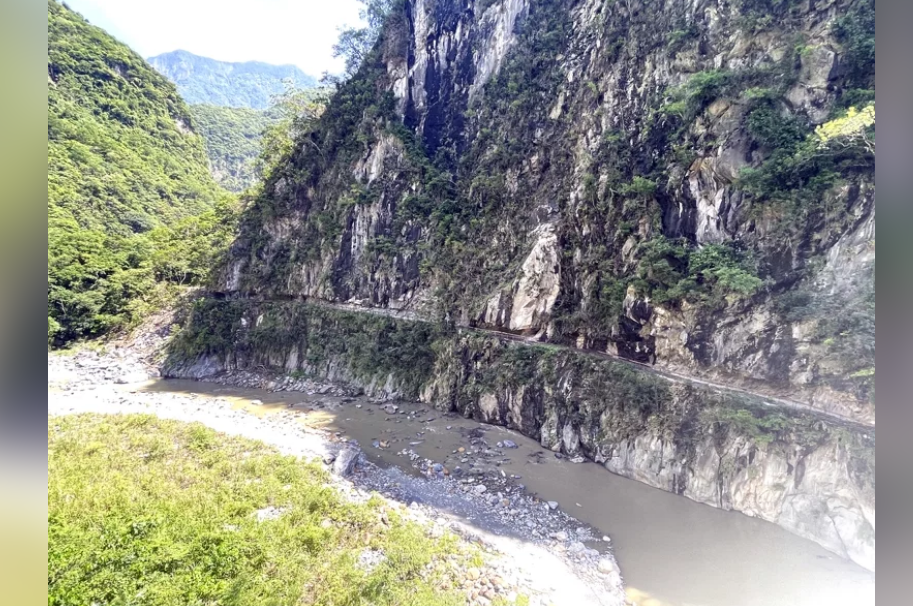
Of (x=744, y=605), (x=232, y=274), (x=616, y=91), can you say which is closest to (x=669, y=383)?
(x=744, y=605)

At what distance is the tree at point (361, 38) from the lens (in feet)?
67.3

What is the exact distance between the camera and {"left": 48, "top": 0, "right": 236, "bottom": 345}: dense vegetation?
13.2m

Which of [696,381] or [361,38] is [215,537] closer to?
[696,381]

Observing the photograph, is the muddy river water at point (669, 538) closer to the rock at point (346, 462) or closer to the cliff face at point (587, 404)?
the cliff face at point (587, 404)

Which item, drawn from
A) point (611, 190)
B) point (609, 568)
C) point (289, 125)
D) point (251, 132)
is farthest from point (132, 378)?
point (251, 132)

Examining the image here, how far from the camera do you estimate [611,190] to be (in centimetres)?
969

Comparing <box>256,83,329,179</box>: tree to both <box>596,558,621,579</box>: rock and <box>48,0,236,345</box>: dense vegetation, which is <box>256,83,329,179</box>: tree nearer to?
<box>48,0,236,345</box>: dense vegetation

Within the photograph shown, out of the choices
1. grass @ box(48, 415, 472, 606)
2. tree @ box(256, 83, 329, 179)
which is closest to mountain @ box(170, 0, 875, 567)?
tree @ box(256, 83, 329, 179)

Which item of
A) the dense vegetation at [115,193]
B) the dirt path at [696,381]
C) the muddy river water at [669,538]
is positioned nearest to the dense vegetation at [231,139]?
the dense vegetation at [115,193]

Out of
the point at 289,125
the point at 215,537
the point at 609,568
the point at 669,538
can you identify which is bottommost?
the point at 609,568

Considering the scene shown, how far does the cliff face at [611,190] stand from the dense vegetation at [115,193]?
3337mm

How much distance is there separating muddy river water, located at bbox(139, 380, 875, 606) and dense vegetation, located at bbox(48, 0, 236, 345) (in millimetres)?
12672

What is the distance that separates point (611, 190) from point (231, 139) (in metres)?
39.5
